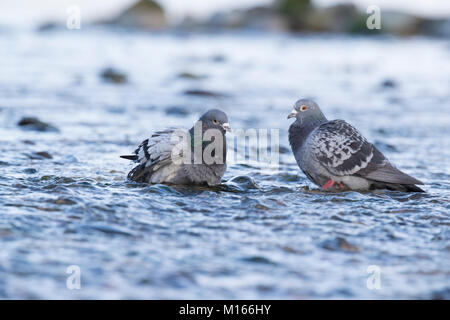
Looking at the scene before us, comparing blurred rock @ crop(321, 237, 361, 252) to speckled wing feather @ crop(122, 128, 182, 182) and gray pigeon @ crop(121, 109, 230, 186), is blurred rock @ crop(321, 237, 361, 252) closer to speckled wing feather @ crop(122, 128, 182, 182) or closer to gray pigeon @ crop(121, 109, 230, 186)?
gray pigeon @ crop(121, 109, 230, 186)

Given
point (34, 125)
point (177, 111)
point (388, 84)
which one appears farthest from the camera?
point (388, 84)

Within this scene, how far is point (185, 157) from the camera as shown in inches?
247

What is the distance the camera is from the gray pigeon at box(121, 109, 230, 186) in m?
6.25

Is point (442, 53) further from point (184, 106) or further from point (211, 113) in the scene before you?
point (211, 113)

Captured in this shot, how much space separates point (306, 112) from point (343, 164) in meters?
0.72

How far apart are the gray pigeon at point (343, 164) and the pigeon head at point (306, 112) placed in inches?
9.1

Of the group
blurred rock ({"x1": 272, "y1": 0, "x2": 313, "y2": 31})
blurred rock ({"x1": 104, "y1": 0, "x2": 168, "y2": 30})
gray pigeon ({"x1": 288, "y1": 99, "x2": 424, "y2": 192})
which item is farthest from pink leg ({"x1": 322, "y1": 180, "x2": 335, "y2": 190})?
blurred rock ({"x1": 104, "y1": 0, "x2": 168, "y2": 30})

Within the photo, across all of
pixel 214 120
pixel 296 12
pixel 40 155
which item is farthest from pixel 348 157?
pixel 296 12

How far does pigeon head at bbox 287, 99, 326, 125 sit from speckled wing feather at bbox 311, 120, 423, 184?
24 cm

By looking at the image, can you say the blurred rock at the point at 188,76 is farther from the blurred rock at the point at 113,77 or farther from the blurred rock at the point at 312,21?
the blurred rock at the point at 312,21

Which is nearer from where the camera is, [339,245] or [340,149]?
[339,245]

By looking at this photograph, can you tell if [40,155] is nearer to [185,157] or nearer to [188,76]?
[185,157]

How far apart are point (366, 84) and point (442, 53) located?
10887 millimetres

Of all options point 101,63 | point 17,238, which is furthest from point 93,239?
point 101,63
